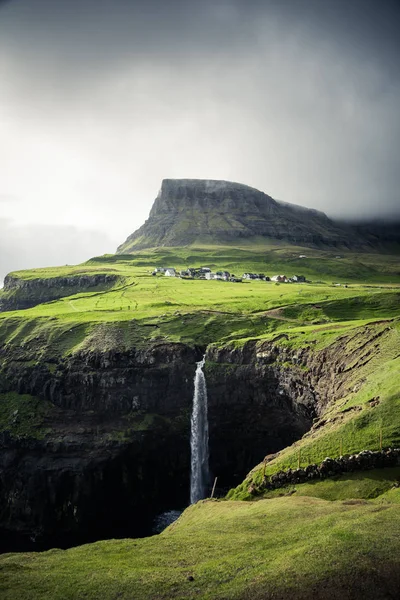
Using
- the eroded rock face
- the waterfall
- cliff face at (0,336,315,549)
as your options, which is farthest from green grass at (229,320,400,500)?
the waterfall

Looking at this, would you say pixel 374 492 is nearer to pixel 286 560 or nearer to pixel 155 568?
pixel 286 560

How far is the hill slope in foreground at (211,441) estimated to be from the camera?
27.1 metres

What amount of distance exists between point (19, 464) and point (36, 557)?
59542 mm

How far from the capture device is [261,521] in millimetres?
35531

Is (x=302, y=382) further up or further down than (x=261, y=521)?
further up

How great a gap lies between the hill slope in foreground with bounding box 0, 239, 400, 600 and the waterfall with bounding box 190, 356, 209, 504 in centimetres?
Answer: 214

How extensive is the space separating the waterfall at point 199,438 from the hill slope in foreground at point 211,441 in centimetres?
214

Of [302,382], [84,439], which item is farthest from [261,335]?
[84,439]

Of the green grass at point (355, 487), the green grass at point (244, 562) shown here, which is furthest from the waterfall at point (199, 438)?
the green grass at point (244, 562)

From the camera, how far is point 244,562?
27734mm

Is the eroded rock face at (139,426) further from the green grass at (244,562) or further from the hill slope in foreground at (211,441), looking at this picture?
the green grass at (244,562)

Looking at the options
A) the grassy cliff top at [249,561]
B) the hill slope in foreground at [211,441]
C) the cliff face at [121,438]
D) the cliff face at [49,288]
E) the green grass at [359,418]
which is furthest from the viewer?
the cliff face at [49,288]

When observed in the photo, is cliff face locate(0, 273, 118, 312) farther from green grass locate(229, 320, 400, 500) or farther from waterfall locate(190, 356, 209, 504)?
green grass locate(229, 320, 400, 500)

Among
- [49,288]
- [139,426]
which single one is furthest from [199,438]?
[49,288]
